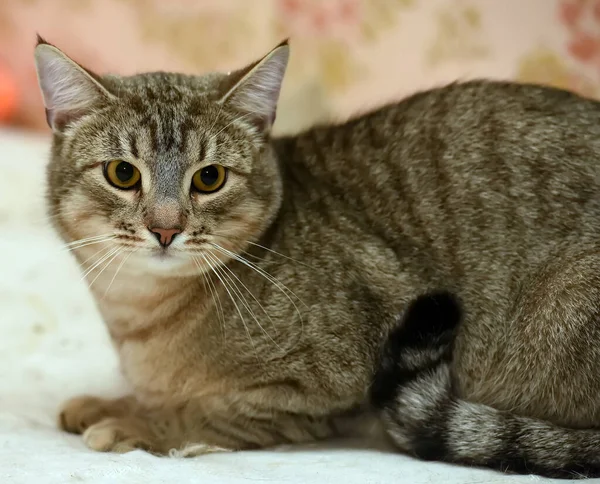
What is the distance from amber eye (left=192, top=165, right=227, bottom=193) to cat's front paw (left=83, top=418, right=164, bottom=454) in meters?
0.46

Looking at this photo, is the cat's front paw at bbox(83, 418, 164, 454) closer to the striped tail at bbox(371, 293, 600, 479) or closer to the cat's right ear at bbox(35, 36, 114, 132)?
the striped tail at bbox(371, 293, 600, 479)

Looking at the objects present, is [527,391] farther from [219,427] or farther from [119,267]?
[119,267]

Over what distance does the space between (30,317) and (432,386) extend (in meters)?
1.22

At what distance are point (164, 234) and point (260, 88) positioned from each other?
0.37 meters

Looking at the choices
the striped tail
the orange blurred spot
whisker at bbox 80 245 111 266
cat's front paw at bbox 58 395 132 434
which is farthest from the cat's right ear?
the orange blurred spot

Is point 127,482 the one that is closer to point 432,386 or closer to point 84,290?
point 432,386

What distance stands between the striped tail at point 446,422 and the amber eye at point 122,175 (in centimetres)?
54

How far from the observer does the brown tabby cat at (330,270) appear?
129cm

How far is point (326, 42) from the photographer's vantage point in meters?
2.69

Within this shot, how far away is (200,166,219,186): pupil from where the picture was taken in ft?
4.45

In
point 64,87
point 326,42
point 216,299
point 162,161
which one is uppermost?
point 326,42

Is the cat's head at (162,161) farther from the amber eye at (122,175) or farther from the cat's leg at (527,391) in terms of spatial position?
the cat's leg at (527,391)

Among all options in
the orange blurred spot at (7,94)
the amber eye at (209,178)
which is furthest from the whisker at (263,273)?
the orange blurred spot at (7,94)

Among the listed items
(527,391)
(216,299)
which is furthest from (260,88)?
(527,391)
